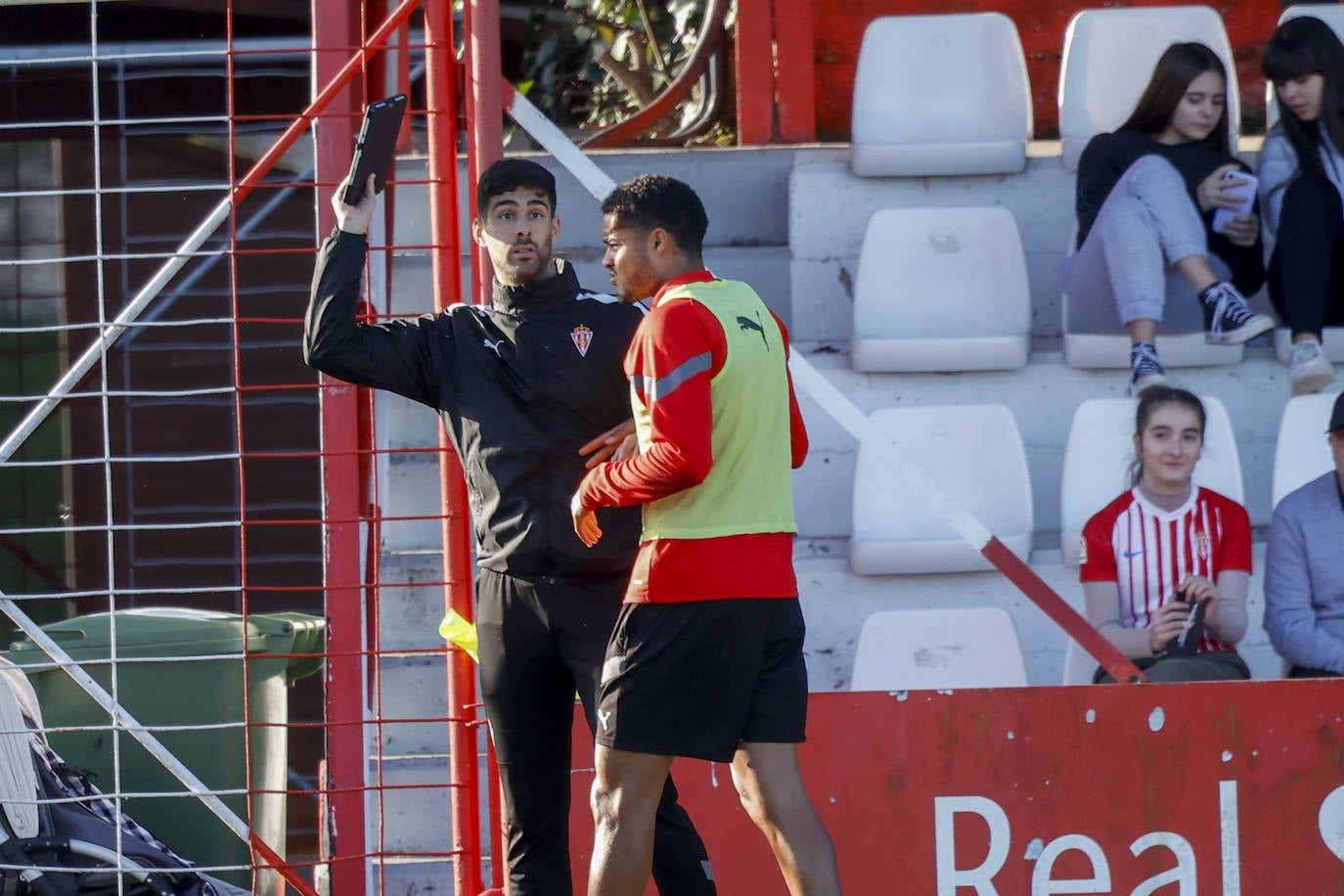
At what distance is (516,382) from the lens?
142 inches

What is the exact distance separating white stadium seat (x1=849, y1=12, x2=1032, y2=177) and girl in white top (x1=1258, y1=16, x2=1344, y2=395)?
87 centimetres

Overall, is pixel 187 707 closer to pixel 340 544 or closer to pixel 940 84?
pixel 340 544

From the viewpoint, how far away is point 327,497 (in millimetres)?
4340

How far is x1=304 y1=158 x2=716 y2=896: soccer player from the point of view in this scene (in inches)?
139

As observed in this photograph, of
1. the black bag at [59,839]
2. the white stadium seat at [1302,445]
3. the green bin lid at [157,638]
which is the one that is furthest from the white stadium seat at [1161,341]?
the black bag at [59,839]

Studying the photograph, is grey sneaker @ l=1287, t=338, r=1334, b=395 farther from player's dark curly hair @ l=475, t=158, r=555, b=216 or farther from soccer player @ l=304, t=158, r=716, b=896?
player's dark curly hair @ l=475, t=158, r=555, b=216

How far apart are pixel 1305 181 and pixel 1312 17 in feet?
2.01

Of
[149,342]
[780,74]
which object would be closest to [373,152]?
[780,74]

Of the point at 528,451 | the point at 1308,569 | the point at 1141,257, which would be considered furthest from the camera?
the point at 1141,257

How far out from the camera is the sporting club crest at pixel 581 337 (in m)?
3.60

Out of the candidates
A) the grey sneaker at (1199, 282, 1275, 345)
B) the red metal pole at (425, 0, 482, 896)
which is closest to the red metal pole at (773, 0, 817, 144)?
the grey sneaker at (1199, 282, 1275, 345)

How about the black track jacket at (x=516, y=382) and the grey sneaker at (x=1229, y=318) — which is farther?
the grey sneaker at (x=1229, y=318)

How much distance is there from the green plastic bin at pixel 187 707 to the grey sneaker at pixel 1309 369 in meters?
2.86

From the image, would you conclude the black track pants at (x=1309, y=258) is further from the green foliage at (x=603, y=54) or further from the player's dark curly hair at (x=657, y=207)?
the green foliage at (x=603, y=54)
